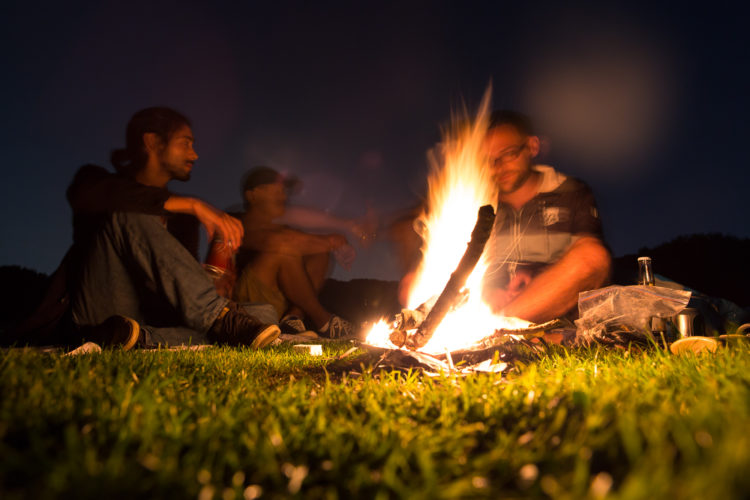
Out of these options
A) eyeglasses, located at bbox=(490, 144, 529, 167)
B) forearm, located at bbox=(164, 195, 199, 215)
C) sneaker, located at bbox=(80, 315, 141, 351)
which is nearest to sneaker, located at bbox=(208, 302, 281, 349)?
sneaker, located at bbox=(80, 315, 141, 351)

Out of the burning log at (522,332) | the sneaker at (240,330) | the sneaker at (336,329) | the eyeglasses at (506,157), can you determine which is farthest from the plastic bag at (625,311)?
the sneaker at (336,329)

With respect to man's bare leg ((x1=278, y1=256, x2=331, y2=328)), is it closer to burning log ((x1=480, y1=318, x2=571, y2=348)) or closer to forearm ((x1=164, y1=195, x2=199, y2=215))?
forearm ((x1=164, y1=195, x2=199, y2=215))

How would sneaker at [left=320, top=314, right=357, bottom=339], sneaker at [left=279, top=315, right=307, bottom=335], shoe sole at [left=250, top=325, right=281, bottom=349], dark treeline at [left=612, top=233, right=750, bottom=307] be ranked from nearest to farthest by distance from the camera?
shoe sole at [left=250, top=325, right=281, bottom=349] → sneaker at [left=279, top=315, right=307, bottom=335] → sneaker at [left=320, top=314, right=357, bottom=339] → dark treeline at [left=612, top=233, right=750, bottom=307]

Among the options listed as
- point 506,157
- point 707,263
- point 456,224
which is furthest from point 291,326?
point 707,263

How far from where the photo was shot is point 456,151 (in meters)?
6.04

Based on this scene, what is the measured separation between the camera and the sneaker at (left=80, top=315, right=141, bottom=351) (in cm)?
362

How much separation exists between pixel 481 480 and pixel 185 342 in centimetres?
393

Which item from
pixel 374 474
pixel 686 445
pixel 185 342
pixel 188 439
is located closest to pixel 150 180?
pixel 185 342

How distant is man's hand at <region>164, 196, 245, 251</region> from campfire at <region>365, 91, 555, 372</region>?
2136 mm

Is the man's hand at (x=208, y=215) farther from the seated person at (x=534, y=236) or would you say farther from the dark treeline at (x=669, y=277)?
the dark treeline at (x=669, y=277)

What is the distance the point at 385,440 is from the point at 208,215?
4401 millimetres

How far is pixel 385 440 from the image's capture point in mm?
1328

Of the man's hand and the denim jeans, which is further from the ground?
the man's hand

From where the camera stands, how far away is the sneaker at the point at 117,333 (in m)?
3.62
